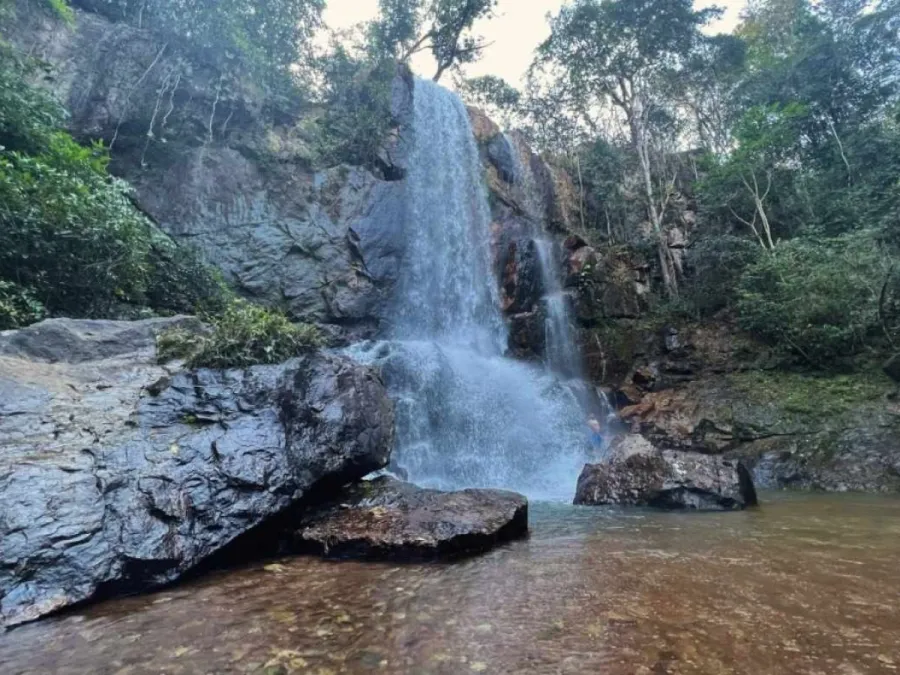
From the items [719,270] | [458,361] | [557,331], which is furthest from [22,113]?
[719,270]

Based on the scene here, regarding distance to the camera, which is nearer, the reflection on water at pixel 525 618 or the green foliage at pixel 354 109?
the reflection on water at pixel 525 618

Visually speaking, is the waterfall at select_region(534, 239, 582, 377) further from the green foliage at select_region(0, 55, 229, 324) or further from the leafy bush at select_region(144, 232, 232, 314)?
the green foliage at select_region(0, 55, 229, 324)

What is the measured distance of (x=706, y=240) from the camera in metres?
15.5

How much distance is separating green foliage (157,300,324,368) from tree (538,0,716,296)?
51.1ft

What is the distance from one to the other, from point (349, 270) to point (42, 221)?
315 inches

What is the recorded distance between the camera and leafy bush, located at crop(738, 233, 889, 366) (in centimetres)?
1063

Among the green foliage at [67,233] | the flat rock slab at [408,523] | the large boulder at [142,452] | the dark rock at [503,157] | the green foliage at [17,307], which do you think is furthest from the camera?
the dark rock at [503,157]

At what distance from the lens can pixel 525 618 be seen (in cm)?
296

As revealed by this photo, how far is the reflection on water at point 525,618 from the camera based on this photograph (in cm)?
244

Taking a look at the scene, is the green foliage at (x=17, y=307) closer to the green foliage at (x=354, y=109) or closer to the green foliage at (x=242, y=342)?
the green foliage at (x=242, y=342)

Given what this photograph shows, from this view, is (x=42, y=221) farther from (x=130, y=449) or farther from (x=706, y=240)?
(x=706, y=240)

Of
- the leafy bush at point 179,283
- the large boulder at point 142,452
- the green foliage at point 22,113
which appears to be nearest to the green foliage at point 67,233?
the green foliage at point 22,113

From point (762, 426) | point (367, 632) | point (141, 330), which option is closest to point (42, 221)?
point (141, 330)

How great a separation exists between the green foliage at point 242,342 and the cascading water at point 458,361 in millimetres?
4051
